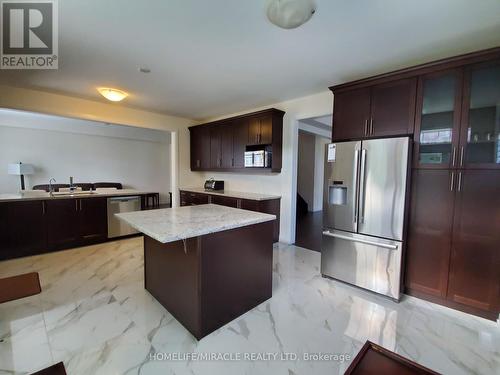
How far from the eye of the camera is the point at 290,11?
1524 mm

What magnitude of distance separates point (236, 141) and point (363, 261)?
3.02m

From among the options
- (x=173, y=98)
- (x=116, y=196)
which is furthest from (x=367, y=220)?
(x=116, y=196)

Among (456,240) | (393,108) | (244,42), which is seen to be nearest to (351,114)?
(393,108)

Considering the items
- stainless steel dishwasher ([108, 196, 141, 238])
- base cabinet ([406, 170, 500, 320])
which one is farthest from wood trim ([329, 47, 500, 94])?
stainless steel dishwasher ([108, 196, 141, 238])

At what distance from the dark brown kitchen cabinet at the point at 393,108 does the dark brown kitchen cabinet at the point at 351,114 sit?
0.24 feet

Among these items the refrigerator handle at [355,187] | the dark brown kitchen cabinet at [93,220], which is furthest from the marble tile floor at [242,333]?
the dark brown kitchen cabinet at [93,220]

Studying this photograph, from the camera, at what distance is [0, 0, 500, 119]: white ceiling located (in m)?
1.71

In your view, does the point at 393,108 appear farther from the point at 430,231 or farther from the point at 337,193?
the point at 430,231

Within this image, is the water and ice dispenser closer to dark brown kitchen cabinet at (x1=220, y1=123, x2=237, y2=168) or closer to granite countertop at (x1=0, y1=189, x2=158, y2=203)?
dark brown kitchen cabinet at (x1=220, y1=123, x2=237, y2=168)

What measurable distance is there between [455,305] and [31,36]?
4745 millimetres

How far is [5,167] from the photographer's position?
236 inches

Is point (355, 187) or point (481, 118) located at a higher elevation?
point (481, 118)

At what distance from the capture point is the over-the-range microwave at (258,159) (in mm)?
4008
